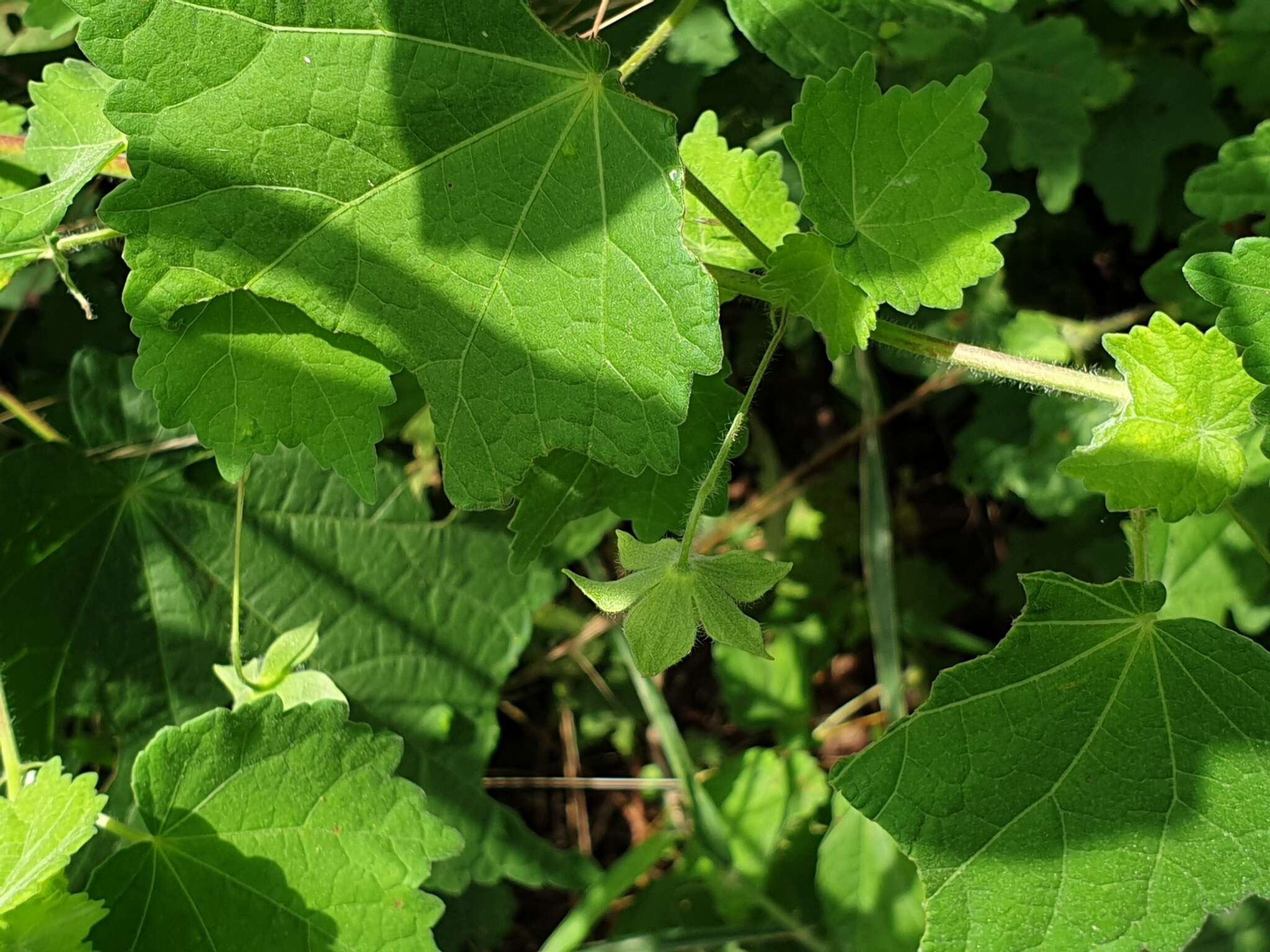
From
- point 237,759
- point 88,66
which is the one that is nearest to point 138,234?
point 88,66

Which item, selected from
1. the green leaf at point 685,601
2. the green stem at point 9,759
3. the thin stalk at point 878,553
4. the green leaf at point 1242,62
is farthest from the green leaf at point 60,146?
the green leaf at point 1242,62

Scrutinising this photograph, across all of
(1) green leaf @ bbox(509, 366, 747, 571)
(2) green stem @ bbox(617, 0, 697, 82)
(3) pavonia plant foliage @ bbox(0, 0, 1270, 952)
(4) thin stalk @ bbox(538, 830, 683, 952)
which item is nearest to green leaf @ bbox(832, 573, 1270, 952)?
(3) pavonia plant foliage @ bbox(0, 0, 1270, 952)

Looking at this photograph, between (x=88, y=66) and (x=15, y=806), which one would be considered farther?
(x=88, y=66)

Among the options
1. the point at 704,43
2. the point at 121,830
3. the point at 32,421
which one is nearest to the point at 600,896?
the point at 121,830

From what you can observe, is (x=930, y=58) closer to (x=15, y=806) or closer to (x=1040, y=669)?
(x=1040, y=669)

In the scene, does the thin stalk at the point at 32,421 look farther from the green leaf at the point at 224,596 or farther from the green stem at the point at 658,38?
the green stem at the point at 658,38

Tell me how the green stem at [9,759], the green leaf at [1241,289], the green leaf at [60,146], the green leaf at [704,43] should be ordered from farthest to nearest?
the green leaf at [704,43] < the green stem at [9,759] < the green leaf at [60,146] < the green leaf at [1241,289]

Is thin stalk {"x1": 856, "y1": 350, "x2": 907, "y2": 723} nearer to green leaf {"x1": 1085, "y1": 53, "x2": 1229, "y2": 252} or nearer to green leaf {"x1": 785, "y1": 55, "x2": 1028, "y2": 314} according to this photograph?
green leaf {"x1": 1085, "y1": 53, "x2": 1229, "y2": 252}
